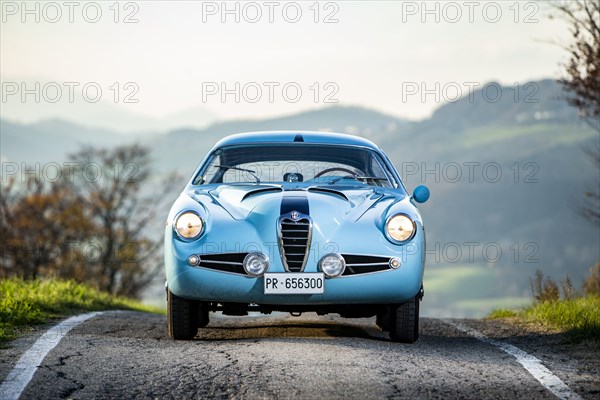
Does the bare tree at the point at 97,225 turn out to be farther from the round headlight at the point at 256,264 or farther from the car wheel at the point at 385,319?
the round headlight at the point at 256,264

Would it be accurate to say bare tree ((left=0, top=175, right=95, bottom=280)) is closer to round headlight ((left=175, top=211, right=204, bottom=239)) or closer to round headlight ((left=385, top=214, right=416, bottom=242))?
round headlight ((left=175, top=211, right=204, bottom=239))

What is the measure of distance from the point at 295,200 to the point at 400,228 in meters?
0.83

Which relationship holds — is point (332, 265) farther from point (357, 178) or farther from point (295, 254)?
point (357, 178)

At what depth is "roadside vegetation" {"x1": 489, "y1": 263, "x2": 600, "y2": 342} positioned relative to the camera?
7.61 meters

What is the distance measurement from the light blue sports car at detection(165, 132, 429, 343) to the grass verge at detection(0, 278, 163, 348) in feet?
5.09

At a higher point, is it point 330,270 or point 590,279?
point 330,270

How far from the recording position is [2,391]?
4.74m

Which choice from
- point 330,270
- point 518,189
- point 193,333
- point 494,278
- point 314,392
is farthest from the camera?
point 518,189

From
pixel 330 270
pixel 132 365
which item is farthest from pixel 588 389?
pixel 132 365

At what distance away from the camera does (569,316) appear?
857cm

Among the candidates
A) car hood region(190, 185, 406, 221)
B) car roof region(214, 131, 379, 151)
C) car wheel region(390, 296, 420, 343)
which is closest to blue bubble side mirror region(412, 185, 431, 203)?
car hood region(190, 185, 406, 221)

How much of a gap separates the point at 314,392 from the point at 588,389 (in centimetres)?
159

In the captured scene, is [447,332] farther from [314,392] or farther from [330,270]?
[314,392]

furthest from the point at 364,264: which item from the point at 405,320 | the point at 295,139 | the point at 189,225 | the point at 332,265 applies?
the point at 295,139
